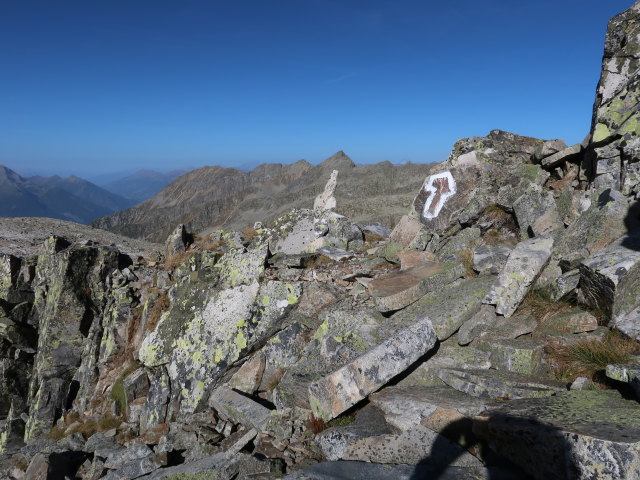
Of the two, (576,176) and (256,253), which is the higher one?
(576,176)

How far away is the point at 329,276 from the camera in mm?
11094

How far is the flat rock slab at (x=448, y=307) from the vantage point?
7.86 meters

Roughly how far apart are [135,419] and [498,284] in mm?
9697

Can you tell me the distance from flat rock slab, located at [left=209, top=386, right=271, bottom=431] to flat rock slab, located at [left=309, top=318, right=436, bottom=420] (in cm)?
126

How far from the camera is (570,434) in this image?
4.04 metres

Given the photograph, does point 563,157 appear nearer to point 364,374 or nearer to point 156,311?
point 364,374

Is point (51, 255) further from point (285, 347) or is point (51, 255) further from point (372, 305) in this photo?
point (372, 305)

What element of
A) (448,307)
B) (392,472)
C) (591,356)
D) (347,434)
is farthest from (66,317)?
(591,356)

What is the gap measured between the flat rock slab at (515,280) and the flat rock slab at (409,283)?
1.39 meters

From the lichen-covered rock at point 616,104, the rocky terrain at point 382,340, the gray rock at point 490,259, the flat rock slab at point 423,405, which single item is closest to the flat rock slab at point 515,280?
the rocky terrain at point 382,340

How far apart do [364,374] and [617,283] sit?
15.4 ft

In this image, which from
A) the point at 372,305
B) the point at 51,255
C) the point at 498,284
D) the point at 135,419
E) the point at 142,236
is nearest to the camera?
the point at 498,284

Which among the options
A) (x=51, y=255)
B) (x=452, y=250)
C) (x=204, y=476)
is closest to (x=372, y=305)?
(x=452, y=250)

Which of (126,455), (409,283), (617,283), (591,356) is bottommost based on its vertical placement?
(126,455)
